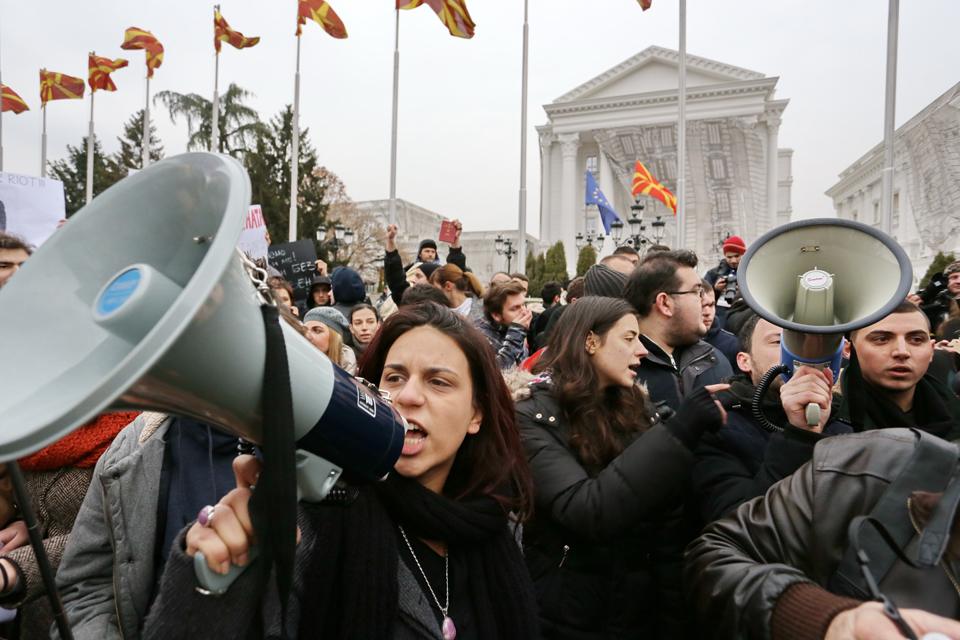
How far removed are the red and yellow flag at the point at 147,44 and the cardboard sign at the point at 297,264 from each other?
1254cm

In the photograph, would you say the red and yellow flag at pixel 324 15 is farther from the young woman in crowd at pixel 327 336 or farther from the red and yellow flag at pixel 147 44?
the young woman in crowd at pixel 327 336

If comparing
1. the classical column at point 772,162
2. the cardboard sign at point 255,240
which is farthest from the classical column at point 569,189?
the cardboard sign at point 255,240

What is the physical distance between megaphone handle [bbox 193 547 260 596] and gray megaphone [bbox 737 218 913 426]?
1389 mm

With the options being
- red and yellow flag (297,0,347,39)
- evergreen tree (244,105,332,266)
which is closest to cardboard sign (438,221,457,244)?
red and yellow flag (297,0,347,39)

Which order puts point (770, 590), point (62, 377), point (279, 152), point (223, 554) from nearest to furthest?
point (62, 377), point (223, 554), point (770, 590), point (279, 152)

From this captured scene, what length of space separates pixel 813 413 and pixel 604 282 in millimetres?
2463

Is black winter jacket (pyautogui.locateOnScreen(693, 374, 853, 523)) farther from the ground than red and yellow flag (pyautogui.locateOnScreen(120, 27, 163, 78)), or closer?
closer

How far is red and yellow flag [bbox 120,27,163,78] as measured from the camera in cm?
1631

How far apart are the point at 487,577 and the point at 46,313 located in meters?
1.20

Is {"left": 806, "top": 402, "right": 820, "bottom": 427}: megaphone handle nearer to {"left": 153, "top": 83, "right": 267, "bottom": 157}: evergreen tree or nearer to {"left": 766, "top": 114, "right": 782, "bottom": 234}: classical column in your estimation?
{"left": 153, "top": 83, "right": 267, "bottom": 157}: evergreen tree

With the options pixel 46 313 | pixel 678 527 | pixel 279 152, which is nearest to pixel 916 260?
pixel 279 152

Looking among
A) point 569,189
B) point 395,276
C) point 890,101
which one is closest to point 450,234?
point 395,276

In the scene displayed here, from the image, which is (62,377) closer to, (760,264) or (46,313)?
(46,313)

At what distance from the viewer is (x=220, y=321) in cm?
83
